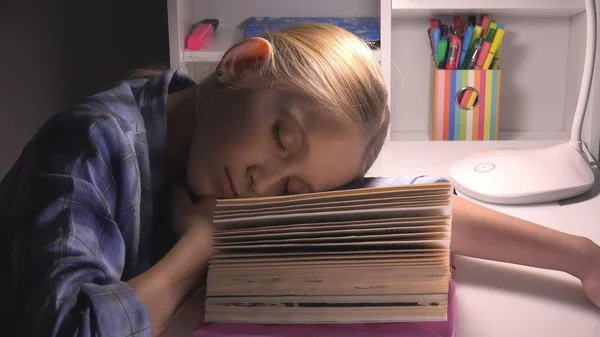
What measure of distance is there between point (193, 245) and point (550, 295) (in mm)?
342

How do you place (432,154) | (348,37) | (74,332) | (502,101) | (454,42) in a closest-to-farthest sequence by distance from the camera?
(74,332) < (348,37) < (432,154) < (454,42) < (502,101)

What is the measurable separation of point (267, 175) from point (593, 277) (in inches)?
12.9

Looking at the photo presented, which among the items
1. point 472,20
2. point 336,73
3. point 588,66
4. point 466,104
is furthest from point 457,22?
point 336,73

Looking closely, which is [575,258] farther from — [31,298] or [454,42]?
[454,42]

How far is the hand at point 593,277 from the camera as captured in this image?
0.63 meters

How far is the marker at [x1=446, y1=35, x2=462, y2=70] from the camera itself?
140 centimetres

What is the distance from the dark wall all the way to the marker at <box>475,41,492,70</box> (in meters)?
0.66

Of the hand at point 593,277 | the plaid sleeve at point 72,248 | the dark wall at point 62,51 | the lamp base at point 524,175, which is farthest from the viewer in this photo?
Result: the dark wall at point 62,51

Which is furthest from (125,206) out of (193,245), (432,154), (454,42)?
(454,42)

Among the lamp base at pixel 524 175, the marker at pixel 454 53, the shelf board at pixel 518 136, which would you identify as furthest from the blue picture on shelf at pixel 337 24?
the lamp base at pixel 524 175

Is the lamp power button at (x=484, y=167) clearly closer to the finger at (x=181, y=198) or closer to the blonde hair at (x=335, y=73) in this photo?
the blonde hair at (x=335, y=73)

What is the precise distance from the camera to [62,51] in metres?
1.39

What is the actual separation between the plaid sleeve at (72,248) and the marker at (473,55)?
933mm

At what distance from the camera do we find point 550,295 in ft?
2.14
